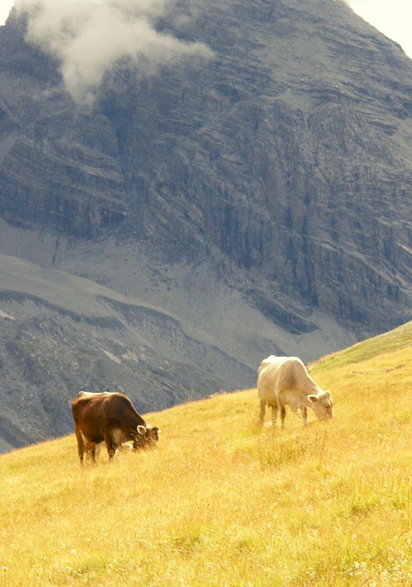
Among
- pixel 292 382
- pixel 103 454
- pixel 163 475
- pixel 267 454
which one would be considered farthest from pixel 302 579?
pixel 103 454

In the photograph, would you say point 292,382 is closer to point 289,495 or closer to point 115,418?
point 115,418

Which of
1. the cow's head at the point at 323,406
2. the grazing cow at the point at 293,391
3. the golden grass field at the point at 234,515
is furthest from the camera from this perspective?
the grazing cow at the point at 293,391

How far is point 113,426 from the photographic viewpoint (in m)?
27.6

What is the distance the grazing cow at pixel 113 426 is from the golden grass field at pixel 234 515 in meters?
2.26

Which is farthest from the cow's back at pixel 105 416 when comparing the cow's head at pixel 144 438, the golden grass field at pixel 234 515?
the golden grass field at pixel 234 515

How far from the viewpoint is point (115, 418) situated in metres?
27.6

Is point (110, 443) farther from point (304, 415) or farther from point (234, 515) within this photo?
point (234, 515)

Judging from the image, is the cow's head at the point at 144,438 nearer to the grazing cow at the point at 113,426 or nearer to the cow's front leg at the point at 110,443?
the grazing cow at the point at 113,426

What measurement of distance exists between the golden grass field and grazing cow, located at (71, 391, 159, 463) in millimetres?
2264

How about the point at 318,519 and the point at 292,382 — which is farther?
the point at 292,382

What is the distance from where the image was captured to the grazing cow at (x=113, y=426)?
89.5 feet

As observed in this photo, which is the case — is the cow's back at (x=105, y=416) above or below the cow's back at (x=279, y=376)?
below

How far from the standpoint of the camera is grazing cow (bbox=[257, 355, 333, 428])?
2541 centimetres

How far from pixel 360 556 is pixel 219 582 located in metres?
1.75
